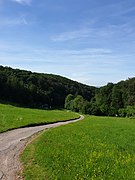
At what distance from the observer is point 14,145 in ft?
78.8

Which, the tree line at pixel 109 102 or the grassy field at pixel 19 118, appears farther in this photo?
the tree line at pixel 109 102

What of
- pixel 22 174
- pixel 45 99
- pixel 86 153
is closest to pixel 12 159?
pixel 22 174

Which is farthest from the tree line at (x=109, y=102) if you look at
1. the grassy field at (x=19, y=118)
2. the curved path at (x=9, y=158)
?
the curved path at (x=9, y=158)

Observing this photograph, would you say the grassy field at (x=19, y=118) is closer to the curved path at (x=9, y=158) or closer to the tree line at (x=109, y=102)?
the curved path at (x=9, y=158)

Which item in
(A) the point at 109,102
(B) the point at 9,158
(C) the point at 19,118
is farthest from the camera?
(A) the point at 109,102

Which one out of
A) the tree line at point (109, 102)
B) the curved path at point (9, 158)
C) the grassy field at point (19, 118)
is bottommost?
the curved path at point (9, 158)

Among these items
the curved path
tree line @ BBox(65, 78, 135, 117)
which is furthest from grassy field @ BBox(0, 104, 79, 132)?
tree line @ BBox(65, 78, 135, 117)

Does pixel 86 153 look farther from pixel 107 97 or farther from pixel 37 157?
pixel 107 97

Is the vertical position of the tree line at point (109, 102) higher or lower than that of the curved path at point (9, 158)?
higher

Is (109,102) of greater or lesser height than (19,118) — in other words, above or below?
above

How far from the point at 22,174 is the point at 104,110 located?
143 metres

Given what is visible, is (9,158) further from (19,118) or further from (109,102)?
(109,102)

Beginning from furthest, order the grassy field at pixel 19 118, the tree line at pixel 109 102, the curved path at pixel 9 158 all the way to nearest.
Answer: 1. the tree line at pixel 109 102
2. the grassy field at pixel 19 118
3. the curved path at pixel 9 158

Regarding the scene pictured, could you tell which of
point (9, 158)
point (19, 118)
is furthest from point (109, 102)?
point (9, 158)
